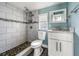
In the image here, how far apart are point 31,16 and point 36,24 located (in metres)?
0.19

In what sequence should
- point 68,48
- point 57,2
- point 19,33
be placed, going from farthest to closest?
point 19,33
point 68,48
point 57,2

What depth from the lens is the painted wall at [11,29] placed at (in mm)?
1104

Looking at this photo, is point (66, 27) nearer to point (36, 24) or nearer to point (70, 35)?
point (70, 35)

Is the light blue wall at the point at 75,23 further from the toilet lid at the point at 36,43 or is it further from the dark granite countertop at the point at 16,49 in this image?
the dark granite countertop at the point at 16,49


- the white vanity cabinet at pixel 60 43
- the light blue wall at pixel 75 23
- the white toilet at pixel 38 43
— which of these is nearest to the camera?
the light blue wall at pixel 75 23

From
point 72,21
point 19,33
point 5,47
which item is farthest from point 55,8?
point 5,47

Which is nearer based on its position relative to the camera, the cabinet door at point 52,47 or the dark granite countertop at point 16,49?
the dark granite countertop at point 16,49

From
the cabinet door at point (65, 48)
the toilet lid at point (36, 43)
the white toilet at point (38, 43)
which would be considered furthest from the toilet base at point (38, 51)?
the cabinet door at point (65, 48)

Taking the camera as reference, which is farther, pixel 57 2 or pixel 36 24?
pixel 36 24

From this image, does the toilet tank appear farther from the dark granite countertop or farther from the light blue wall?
the light blue wall

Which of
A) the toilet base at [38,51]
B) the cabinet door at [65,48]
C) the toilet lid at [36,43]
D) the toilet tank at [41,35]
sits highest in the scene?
the toilet tank at [41,35]

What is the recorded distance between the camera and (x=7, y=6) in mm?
1098

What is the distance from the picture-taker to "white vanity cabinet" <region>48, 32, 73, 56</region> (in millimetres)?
1099

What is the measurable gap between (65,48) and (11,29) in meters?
1.09
